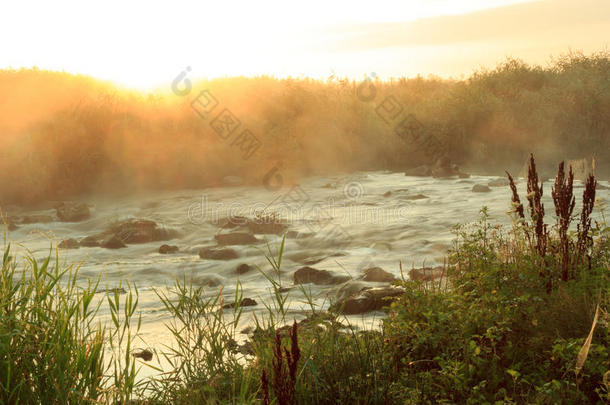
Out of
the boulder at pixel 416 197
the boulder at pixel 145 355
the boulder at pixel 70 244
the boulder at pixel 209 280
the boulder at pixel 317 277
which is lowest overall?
the boulder at pixel 209 280

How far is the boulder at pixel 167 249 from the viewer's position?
11.5 metres

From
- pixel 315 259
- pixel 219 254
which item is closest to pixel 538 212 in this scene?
pixel 315 259

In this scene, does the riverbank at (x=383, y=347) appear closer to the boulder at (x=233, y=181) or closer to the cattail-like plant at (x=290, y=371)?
the cattail-like plant at (x=290, y=371)

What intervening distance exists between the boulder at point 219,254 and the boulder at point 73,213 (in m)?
5.77

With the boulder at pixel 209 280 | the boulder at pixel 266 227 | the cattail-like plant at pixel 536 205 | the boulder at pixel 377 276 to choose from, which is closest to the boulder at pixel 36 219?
the boulder at pixel 266 227

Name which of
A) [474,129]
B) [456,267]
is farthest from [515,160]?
[456,267]

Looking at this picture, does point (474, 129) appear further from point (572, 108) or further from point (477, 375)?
point (477, 375)

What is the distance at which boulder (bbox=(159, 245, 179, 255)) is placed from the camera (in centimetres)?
1153

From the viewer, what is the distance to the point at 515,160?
2336 centimetres

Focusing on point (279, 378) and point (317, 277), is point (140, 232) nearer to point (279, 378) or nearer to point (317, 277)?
point (317, 277)

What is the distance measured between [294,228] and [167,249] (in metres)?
2.65

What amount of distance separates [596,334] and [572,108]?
73.4ft

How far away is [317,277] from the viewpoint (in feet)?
28.2

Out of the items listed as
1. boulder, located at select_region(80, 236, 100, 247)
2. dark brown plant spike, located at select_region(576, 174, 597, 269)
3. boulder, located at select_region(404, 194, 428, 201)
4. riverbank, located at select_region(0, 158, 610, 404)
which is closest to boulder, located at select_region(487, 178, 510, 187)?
boulder, located at select_region(404, 194, 428, 201)
